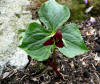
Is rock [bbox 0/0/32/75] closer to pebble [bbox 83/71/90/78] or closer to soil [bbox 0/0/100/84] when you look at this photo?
soil [bbox 0/0/100/84]

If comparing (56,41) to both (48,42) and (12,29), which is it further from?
(12,29)

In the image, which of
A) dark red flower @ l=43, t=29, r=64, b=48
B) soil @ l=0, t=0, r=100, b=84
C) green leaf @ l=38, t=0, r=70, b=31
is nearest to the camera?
dark red flower @ l=43, t=29, r=64, b=48

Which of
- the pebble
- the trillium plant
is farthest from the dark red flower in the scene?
the pebble

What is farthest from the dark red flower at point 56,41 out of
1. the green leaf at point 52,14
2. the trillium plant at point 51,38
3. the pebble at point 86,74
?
the pebble at point 86,74

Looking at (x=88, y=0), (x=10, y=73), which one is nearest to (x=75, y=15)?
(x=88, y=0)

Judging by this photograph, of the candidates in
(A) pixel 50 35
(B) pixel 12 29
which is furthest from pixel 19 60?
(A) pixel 50 35

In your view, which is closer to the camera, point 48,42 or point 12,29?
point 48,42

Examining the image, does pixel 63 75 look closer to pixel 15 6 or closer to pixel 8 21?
pixel 8 21

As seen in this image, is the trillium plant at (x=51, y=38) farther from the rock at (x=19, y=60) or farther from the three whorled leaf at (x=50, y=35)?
the rock at (x=19, y=60)
